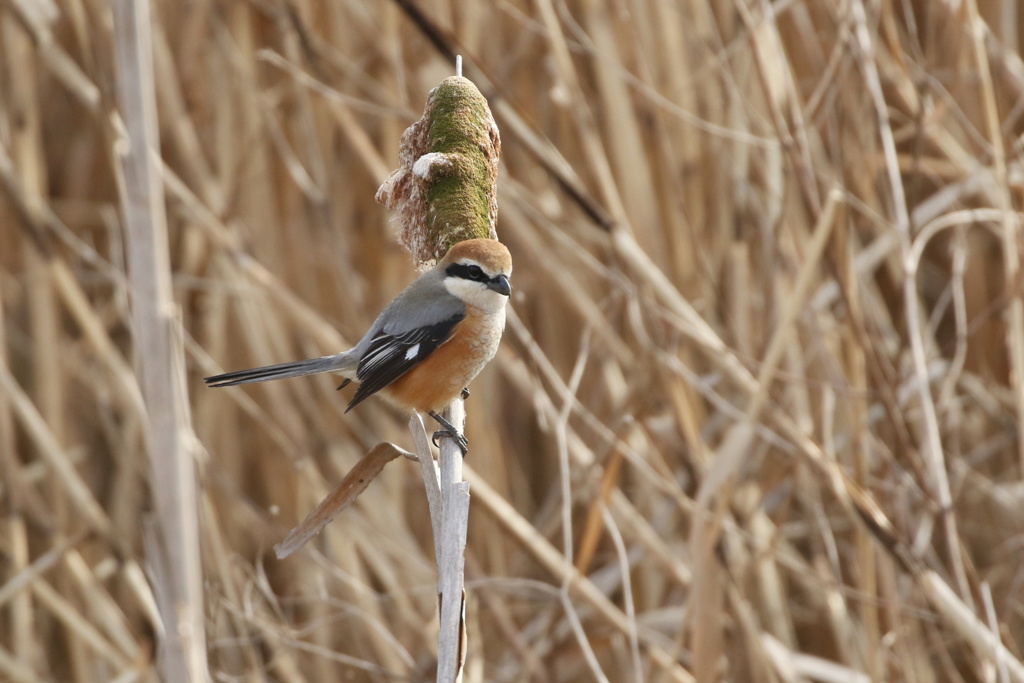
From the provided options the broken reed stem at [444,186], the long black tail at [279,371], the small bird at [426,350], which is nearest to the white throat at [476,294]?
the small bird at [426,350]

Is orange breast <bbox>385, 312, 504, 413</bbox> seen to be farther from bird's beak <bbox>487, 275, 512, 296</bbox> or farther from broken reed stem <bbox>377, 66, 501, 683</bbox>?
broken reed stem <bbox>377, 66, 501, 683</bbox>

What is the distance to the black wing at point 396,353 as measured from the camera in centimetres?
170

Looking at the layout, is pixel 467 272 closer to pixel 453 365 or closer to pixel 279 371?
pixel 453 365

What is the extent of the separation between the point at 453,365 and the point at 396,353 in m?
0.19

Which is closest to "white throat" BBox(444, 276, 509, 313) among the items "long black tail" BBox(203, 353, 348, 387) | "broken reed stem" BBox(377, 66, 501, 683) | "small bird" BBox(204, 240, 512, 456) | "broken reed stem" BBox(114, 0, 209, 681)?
"small bird" BBox(204, 240, 512, 456)

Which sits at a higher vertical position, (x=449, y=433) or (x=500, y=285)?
(x=500, y=285)

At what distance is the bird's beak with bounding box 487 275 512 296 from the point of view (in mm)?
1386

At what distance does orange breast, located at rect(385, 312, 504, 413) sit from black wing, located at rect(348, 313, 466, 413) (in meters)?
0.02

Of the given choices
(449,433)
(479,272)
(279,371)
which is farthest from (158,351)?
(279,371)

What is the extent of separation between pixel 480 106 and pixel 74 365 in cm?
196

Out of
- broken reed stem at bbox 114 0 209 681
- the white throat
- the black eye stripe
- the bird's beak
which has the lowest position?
broken reed stem at bbox 114 0 209 681

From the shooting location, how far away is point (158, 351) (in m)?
0.72

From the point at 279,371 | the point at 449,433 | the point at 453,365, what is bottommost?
the point at 449,433

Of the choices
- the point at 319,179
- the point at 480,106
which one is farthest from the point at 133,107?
the point at 319,179
